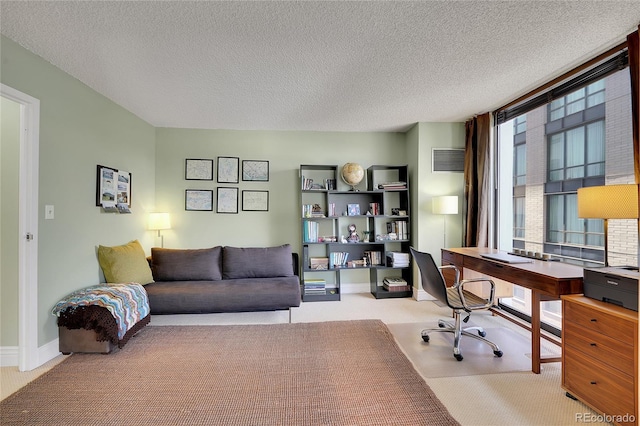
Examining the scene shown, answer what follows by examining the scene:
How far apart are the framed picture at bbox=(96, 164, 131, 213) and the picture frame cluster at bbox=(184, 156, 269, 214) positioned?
77 cm

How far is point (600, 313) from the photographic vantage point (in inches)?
58.5

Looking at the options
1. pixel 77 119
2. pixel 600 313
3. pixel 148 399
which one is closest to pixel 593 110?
pixel 600 313

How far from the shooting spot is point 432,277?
7.39 feet

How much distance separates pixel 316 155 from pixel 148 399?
3.26 m

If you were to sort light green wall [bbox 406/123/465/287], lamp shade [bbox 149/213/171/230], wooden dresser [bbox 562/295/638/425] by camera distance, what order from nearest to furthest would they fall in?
wooden dresser [bbox 562/295/638/425] < lamp shade [bbox 149/213/171/230] < light green wall [bbox 406/123/465/287]

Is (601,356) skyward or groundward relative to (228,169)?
groundward

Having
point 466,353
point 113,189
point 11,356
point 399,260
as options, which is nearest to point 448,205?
point 399,260

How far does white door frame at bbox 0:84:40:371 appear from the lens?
197 cm

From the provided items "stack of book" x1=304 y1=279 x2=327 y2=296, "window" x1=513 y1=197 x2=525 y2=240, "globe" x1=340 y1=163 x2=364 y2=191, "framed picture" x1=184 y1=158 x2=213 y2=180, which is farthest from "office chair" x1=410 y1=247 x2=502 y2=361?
"framed picture" x1=184 y1=158 x2=213 y2=180

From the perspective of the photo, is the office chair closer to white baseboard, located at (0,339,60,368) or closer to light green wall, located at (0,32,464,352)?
light green wall, located at (0,32,464,352)

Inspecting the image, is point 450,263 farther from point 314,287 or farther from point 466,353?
point 314,287

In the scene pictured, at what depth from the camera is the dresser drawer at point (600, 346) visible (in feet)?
4.44

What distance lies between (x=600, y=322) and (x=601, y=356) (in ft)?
0.61

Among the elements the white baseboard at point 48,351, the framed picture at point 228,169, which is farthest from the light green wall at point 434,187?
the white baseboard at point 48,351
